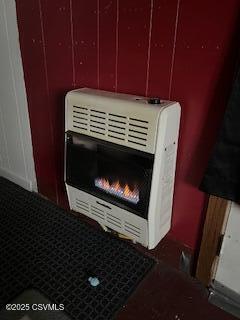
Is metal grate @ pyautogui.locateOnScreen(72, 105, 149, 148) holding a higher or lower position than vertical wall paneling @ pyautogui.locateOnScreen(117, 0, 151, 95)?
lower

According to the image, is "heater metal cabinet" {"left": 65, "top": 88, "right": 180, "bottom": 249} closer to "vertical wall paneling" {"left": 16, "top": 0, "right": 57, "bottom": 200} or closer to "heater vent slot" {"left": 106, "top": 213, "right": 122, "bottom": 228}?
"heater vent slot" {"left": 106, "top": 213, "right": 122, "bottom": 228}

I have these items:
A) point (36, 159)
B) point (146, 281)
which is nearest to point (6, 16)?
point (36, 159)

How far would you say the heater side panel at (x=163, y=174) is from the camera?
1.08m

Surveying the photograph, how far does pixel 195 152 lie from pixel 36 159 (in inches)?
45.9

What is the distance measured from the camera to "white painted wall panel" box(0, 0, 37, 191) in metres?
1.63

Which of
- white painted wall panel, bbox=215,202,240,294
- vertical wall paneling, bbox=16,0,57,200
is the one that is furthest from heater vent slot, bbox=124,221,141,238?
vertical wall paneling, bbox=16,0,57,200

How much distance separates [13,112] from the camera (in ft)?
6.23

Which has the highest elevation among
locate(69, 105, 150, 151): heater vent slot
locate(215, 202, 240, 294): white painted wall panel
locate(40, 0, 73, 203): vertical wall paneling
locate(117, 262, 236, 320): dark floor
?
locate(40, 0, 73, 203): vertical wall paneling

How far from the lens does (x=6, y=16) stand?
1607 millimetres

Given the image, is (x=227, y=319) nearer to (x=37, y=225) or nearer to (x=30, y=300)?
(x=30, y=300)

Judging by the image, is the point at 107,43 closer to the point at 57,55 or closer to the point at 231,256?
the point at 57,55

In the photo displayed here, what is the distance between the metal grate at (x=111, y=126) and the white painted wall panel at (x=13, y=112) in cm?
65

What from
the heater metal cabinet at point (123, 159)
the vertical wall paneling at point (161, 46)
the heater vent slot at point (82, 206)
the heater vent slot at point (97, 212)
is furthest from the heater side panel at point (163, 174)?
the heater vent slot at point (82, 206)
